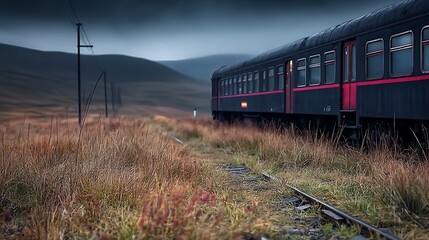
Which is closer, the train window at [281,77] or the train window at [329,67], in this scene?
the train window at [329,67]

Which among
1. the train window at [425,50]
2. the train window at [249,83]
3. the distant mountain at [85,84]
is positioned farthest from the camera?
the distant mountain at [85,84]

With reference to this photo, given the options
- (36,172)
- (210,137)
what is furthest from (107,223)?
(210,137)

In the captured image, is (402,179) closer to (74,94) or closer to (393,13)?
(393,13)

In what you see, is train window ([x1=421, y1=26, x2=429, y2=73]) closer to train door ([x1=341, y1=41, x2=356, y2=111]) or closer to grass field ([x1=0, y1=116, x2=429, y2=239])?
grass field ([x1=0, y1=116, x2=429, y2=239])

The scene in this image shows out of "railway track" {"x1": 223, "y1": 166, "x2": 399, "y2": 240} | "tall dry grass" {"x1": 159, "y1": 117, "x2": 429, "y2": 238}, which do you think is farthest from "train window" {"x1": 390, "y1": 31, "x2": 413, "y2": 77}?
"railway track" {"x1": 223, "y1": 166, "x2": 399, "y2": 240}

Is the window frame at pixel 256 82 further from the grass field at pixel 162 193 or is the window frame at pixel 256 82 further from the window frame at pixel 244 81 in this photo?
the grass field at pixel 162 193

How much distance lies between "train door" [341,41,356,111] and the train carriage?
3cm

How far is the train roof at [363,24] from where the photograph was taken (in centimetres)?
1135

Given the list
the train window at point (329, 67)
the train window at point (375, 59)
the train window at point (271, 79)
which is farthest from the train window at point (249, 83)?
the train window at point (375, 59)

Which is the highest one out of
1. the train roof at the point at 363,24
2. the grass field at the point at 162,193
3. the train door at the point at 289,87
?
the train roof at the point at 363,24

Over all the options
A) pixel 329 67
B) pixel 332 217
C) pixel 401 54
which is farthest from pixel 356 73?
pixel 332 217

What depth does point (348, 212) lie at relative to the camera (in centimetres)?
743

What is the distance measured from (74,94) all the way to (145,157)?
474 ft

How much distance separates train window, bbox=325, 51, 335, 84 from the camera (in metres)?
15.8
